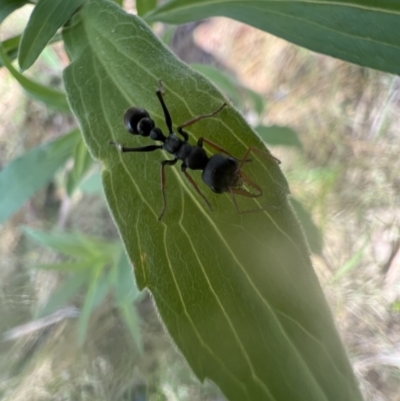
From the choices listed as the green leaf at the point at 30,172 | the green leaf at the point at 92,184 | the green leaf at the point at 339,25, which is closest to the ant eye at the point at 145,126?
the green leaf at the point at 339,25

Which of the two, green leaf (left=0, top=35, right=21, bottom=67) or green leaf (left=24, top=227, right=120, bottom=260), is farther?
green leaf (left=24, top=227, right=120, bottom=260)

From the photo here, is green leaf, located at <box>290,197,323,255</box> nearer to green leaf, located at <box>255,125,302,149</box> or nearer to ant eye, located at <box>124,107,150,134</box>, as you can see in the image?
green leaf, located at <box>255,125,302,149</box>

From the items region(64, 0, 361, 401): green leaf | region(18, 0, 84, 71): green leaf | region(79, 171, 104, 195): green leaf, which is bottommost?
region(79, 171, 104, 195): green leaf

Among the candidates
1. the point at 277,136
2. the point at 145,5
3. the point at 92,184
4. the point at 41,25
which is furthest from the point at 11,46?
the point at 277,136

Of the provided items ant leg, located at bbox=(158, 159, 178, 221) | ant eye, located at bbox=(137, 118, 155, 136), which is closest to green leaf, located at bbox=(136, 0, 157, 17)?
ant eye, located at bbox=(137, 118, 155, 136)

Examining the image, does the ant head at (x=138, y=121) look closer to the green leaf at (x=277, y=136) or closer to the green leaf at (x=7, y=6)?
the green leaf at (x=7, y=6)

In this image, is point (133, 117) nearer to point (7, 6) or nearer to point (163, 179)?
point (163, 179)
